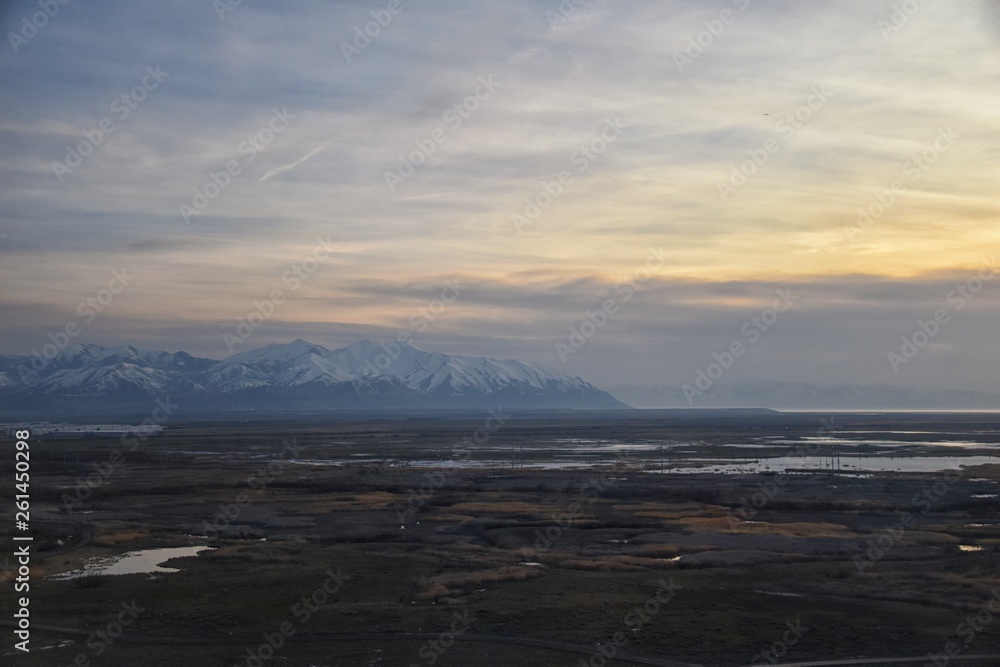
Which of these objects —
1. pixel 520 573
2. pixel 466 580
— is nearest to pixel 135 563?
pixel 466 580

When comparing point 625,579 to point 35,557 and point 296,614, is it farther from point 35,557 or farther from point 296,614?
point 35,557

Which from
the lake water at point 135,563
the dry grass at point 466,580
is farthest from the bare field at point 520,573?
the lake water at point 135,563

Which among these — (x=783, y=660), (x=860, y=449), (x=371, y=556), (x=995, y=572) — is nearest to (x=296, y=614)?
(x=371, y=556)

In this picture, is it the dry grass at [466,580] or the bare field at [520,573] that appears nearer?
the bare field at [520,573]

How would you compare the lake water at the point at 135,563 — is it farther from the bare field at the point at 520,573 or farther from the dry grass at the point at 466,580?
the dry grass at the point at 466,580

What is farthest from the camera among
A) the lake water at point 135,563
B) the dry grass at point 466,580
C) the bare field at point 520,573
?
the lake water at point 135,563

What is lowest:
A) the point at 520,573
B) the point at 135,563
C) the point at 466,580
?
the point at 520,573

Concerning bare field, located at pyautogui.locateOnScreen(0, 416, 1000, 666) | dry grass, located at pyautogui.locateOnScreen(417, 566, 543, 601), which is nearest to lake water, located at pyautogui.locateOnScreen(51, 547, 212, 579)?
bare field, located at pyautogui.locateOnScreen(0, 416, 1000, 666)

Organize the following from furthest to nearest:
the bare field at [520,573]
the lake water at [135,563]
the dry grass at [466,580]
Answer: the lake water at [135,563] → the dry grass at [466,580] → the bare field at [520,573]

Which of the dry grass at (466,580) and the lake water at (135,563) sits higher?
the lake water at (135,563)

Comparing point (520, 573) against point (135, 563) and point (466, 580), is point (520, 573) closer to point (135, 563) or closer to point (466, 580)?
point (466, 580)

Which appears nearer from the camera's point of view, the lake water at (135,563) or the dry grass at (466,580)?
the dry grass at (466,580)
